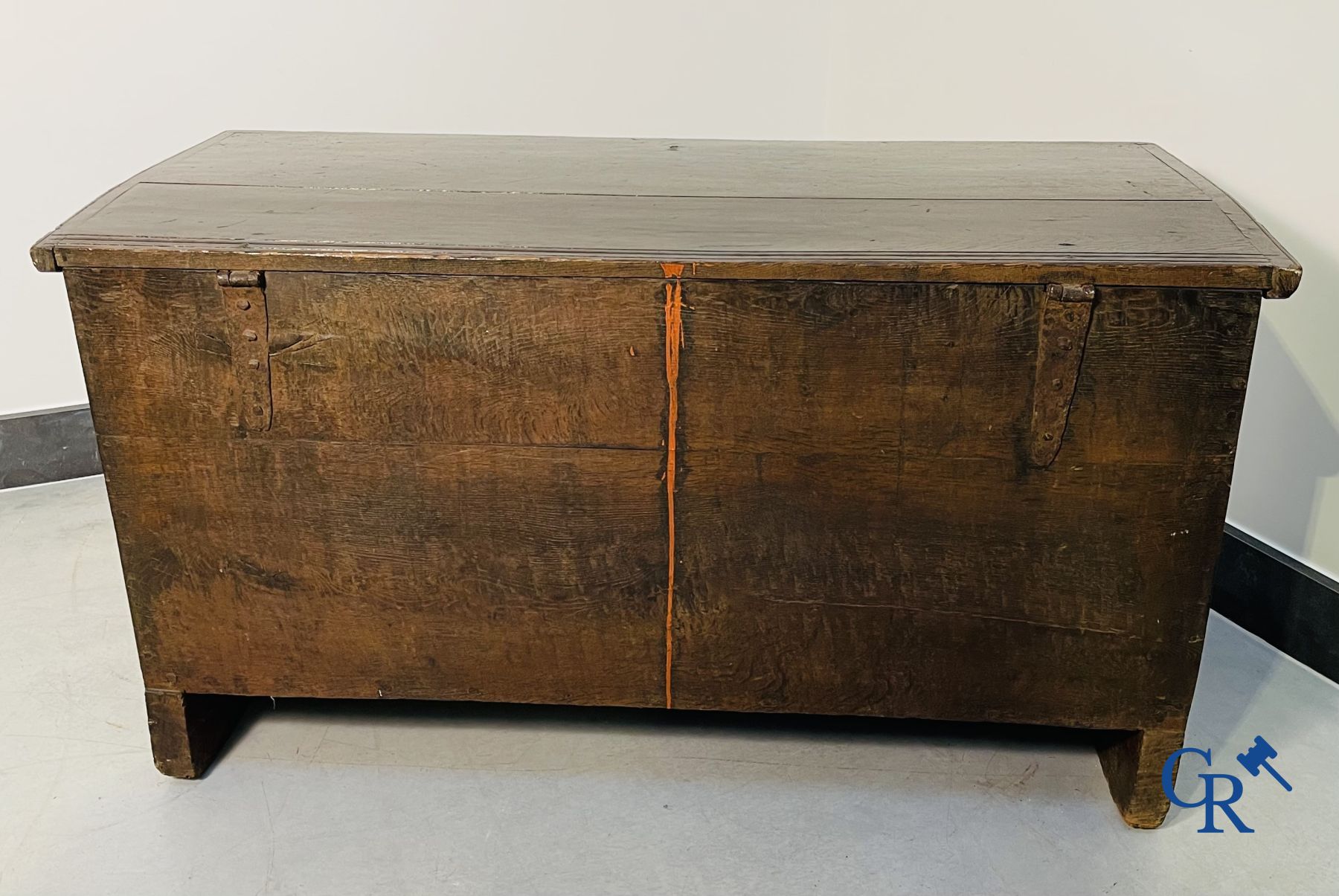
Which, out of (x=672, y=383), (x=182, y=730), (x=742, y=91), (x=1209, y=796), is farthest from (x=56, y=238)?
(x=742, y=91)

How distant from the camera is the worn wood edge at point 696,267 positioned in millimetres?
1517

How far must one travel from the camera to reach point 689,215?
1.75m

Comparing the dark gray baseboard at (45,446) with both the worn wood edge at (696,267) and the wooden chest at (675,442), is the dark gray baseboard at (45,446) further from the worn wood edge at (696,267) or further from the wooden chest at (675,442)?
the worn wood edge at (696,267)

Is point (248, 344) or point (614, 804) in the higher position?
point (248, 344)

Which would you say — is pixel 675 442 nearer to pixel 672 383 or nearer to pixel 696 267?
pixel 672 383

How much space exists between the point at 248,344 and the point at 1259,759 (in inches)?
63.5

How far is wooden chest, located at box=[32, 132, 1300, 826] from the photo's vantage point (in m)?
1.57

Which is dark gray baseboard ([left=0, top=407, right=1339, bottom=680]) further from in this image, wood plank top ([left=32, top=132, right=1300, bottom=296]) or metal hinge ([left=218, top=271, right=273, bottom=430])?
metal hinge ([left=218, top=271, right=273, bottom=430])

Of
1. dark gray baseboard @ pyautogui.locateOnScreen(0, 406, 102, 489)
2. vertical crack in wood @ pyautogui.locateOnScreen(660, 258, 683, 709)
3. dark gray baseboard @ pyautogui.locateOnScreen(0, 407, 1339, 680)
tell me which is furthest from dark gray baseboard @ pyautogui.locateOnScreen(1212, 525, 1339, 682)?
dark gray baseboard @ pyautogui.locateOnScreen(0, 406, 102, 489)

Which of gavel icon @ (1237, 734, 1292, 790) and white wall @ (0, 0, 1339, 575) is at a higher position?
white wall @ (0, 0, 1339, 575)

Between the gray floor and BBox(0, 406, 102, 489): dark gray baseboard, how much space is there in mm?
737

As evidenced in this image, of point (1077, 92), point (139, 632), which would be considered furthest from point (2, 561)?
point (1077, 92)

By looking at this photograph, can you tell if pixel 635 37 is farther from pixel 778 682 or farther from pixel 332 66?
pixel 778 682

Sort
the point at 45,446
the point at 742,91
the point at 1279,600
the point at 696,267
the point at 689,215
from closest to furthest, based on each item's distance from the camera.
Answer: the point at 696,267 < the point at 689,215 < the point at 1279,600 < the point at 45,446 < the point at 742,91
